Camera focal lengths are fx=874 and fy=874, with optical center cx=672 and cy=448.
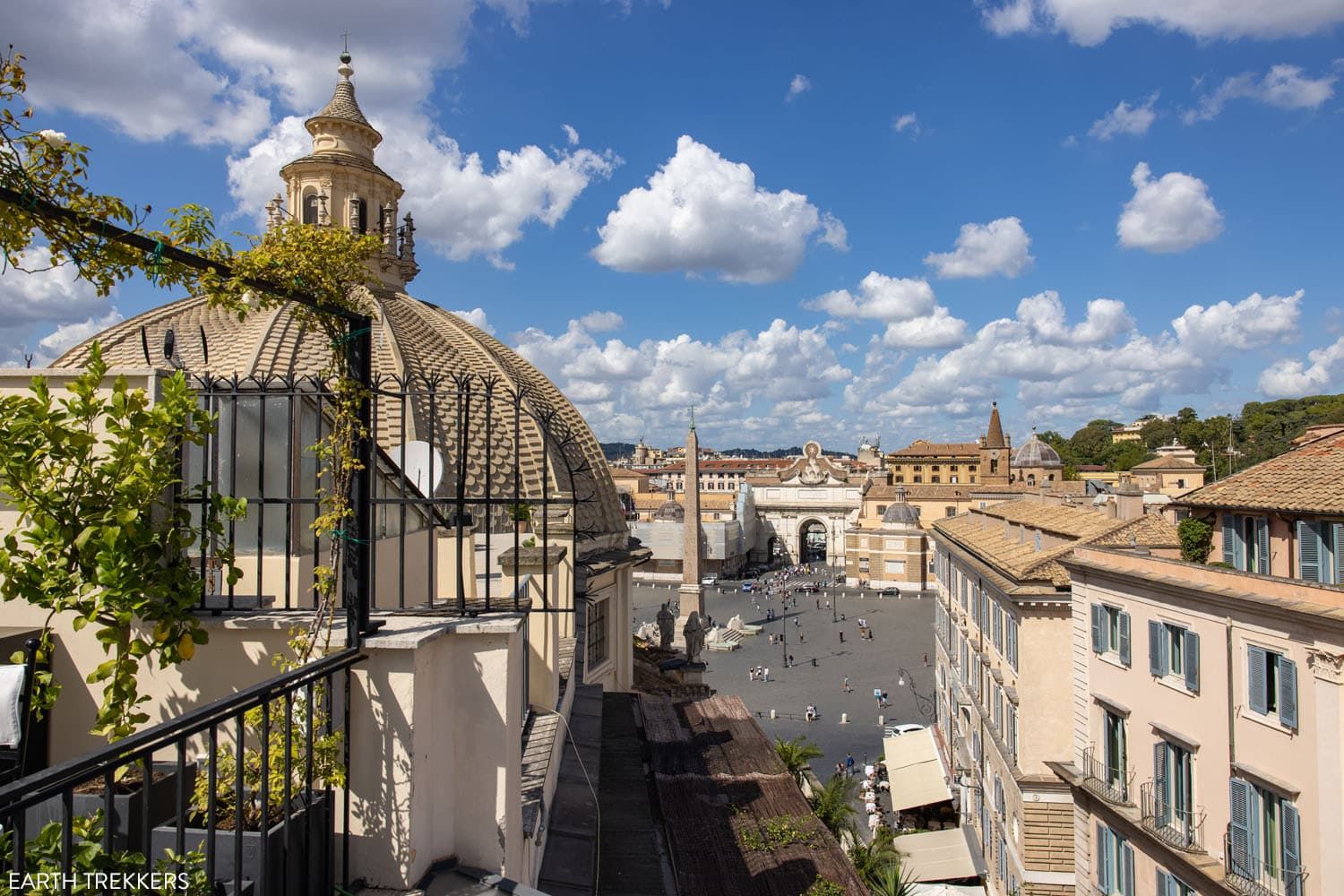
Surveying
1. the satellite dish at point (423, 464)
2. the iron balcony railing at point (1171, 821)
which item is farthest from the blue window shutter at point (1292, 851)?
the satellite dish at point (423, 464)

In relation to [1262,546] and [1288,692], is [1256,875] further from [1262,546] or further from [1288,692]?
[1262,546]

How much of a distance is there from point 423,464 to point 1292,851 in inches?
383

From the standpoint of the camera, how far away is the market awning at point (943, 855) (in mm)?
19203

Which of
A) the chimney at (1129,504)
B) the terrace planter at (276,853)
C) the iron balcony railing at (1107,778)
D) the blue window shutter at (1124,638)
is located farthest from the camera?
the chimney at (1129,504)

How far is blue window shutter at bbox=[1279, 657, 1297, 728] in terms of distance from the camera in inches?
360

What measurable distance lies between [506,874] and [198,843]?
59.4 inches

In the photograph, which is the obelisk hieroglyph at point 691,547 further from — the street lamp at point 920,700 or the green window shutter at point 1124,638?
the green window shutter at point 1124,638

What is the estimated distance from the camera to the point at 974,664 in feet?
66.0

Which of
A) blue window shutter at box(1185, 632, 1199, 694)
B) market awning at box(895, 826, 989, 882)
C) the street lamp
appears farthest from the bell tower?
the street lamp

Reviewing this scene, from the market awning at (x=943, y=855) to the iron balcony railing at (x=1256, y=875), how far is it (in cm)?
958

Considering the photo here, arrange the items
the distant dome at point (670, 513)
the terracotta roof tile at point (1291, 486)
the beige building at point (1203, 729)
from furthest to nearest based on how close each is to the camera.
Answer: the distant dome at point (670, 513) < the terracotta roof tile at point (1291, 486) < the beige building at point (1203, 729)

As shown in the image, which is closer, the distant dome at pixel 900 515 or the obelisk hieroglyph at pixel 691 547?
the obelisk hieroglyph at pixel 691 547

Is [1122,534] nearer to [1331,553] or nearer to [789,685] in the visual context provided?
[1331,553]

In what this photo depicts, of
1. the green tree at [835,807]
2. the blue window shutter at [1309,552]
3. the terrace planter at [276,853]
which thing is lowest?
the green tree at [835,807]
